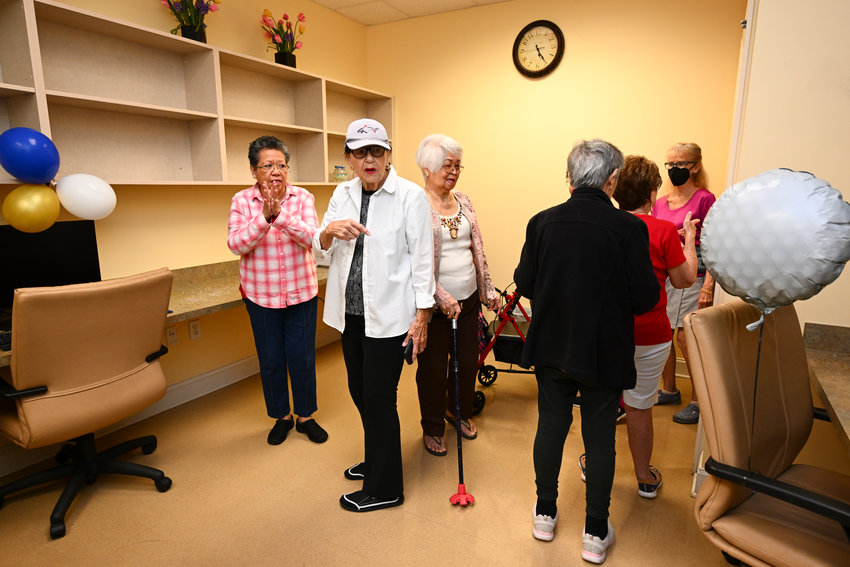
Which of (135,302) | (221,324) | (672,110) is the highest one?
(672,110)

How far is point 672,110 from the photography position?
10.7 ft

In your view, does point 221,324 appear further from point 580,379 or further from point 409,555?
point 580,379

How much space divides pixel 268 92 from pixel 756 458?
343 cm

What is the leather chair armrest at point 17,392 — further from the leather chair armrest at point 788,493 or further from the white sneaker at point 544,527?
the leather chair armrest at point 788,493

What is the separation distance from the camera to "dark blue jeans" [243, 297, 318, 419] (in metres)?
2.53

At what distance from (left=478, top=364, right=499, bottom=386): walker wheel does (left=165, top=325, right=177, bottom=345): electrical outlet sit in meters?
1.94

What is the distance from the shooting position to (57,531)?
1.92 meters

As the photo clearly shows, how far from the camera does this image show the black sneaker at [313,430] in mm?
2638

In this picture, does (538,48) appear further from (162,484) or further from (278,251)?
(162,484)

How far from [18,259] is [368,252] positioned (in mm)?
1556

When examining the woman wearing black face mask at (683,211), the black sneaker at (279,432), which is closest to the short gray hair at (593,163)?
the woman wearing black face mask at (683,211)

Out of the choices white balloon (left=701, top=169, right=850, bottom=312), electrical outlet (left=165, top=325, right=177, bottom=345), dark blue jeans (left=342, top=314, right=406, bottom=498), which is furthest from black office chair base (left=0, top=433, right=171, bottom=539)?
white balloon (left=701, top=169, right=850, bottom=312)

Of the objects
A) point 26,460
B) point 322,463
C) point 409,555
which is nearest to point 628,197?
point 409,555

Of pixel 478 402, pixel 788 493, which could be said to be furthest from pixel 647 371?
pixel 478 402
